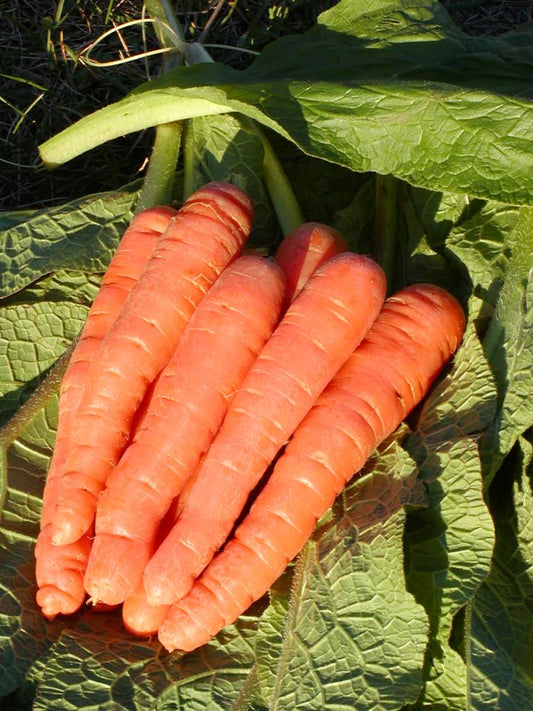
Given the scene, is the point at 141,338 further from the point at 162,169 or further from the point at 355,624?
the point at 355,624

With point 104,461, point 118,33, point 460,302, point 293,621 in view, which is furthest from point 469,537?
point 118,33

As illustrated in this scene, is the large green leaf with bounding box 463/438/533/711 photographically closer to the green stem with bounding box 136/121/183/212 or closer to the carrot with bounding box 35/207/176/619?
the carrot with bounding box 35/207/176/619

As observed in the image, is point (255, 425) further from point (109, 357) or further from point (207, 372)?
point (109, 357)

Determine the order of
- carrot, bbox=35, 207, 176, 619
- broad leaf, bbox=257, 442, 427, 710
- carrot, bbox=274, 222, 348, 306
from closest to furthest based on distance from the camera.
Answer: broad leaf, bbox=257, 442, 427, 710 < carrot, bbox=35, 207, 176, 619 < carrot, bbox=274, 222, 348, 306

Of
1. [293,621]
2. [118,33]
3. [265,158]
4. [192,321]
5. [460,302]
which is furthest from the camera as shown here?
[118,33]

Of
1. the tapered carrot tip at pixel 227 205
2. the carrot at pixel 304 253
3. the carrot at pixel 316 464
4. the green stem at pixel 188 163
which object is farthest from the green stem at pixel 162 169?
the carrot at pixel 316 464

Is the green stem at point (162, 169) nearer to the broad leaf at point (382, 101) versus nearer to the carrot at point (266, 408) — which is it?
the broad leaf at point (382, 101)

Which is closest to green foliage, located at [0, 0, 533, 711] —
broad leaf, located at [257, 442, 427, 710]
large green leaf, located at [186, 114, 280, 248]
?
broad leaf, located at [257, 442, 427, 710]
